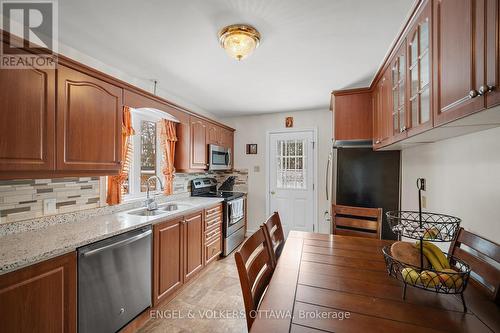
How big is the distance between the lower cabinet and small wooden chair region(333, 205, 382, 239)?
60.2 inches

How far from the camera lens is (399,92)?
5.28 feet

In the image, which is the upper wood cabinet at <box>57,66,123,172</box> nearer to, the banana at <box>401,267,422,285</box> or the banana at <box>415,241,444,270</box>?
the banana at <box>401,267,422,285</box>

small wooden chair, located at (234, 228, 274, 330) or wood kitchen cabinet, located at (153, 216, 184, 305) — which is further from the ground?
small wooden chair, located at (234, 228, 274, 330)

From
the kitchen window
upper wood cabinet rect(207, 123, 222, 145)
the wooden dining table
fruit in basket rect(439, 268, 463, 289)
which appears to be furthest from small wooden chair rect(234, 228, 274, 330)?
upper wood cabinet rect(207, 123, 222, 145)

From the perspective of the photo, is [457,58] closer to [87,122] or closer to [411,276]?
[411,276]

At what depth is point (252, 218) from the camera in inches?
165

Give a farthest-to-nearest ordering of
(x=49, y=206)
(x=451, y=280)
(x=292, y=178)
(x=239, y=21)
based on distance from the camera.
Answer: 1. (x=292, y=178)
2. (x=49, y=206)
3. (x=239, y=21)
4. (x=451, y=280)

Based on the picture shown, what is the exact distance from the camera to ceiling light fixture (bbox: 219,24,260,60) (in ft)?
5.17

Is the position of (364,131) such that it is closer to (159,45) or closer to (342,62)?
(342,62)

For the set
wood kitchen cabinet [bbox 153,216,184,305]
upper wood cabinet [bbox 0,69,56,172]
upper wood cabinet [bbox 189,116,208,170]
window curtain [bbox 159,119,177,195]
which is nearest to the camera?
upper wood cabinet [bbox 0,69,56,172]

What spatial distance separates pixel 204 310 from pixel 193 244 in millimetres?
681

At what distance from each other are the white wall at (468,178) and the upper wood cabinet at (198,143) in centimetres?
258

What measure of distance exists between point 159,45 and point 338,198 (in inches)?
94.6

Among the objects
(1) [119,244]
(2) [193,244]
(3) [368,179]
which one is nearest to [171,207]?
(2) [193,244]
